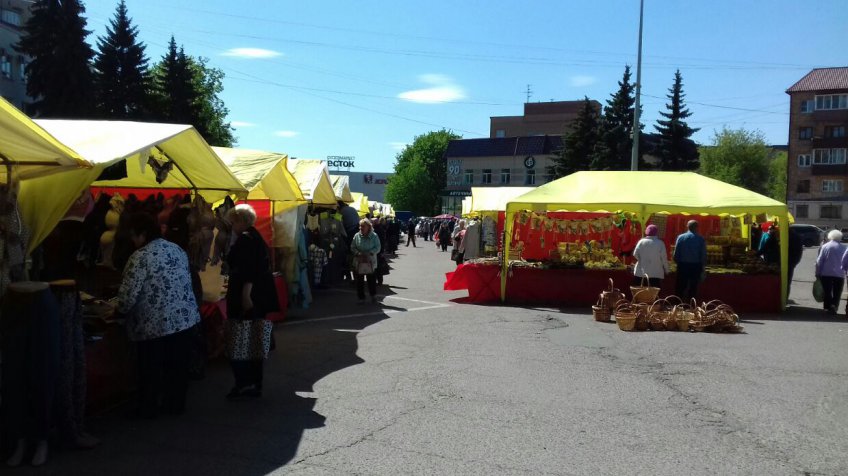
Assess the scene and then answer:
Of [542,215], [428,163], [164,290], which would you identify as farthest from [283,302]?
[428,163]

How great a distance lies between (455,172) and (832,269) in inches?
2681

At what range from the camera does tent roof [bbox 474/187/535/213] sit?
2226 cm

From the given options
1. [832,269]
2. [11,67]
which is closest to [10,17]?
[11,67]

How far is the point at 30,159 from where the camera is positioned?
16.9 feet

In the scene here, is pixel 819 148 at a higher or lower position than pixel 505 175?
higher

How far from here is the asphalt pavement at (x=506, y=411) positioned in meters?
4.89

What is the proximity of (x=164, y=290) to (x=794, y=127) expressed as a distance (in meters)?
71.2

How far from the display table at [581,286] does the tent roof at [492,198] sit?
6891 millimetres

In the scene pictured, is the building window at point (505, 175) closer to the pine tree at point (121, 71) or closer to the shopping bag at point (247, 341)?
the pine tree at point (121, 71)

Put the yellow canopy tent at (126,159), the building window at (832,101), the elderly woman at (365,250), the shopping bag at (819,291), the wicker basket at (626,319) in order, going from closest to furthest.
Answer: the yellow canopy tent at (126,159), the wicker basket at (626,319), the elderly woman at (365,250), the shopping bag at (819,291), the building window at (832,101)

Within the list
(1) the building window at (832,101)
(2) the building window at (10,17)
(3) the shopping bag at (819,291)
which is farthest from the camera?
(1) the building window at (832,101)

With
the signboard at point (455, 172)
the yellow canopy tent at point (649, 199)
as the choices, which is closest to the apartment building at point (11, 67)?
the yellow canopy tent at point (649, 199)

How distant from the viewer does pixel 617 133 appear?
44.9 metres

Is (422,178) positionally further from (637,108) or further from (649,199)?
(649,199)
